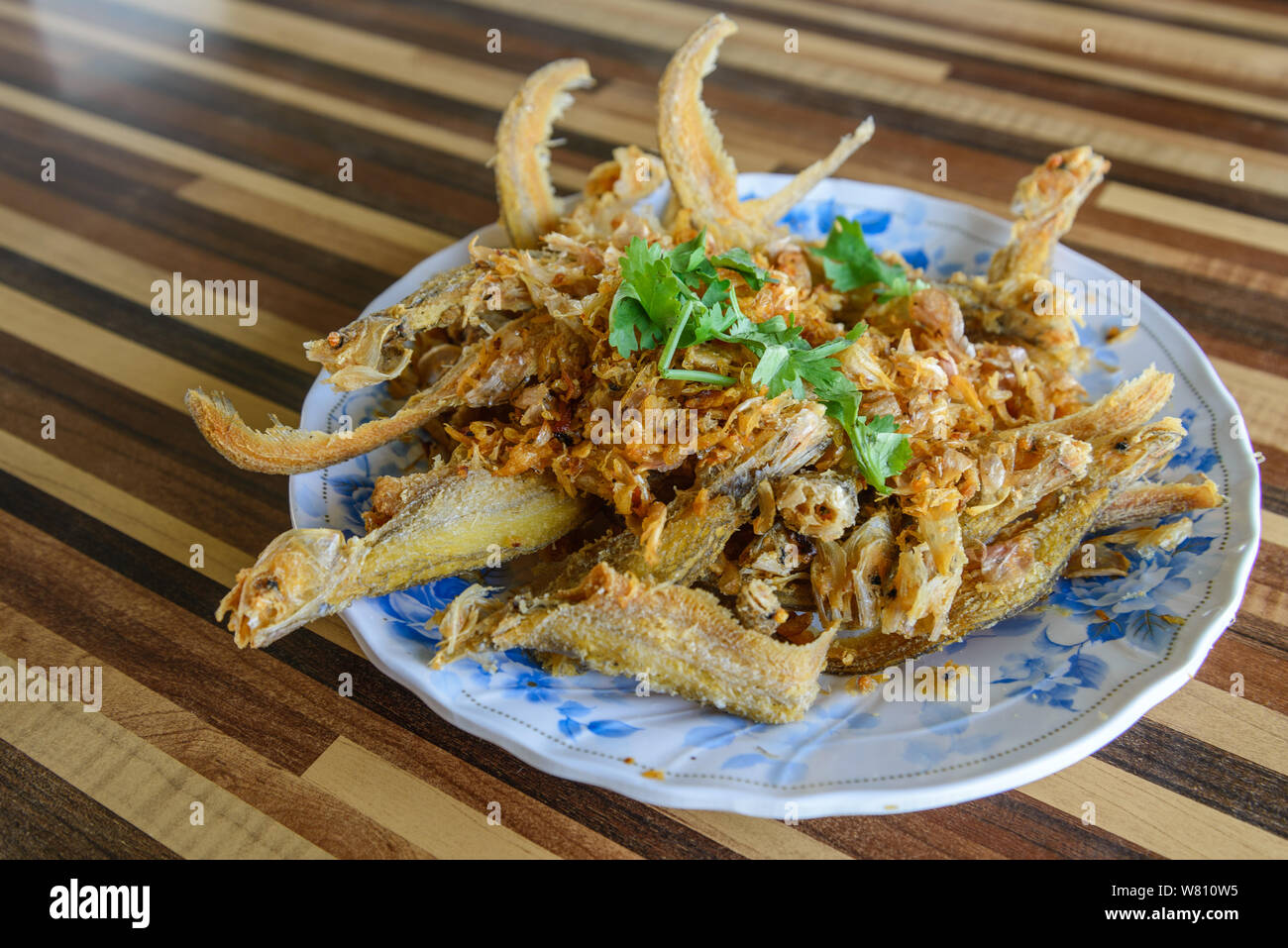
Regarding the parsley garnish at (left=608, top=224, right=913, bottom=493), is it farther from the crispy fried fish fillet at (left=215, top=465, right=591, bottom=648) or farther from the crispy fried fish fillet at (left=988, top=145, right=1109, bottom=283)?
the crispy fried fish fillet at (left=988, top=145, right=1109, bottom=283)

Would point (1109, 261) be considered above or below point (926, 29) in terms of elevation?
below

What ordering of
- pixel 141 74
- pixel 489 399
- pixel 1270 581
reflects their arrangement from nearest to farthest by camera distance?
pixel 489 399, pixel 1270 581, pixel 141 74

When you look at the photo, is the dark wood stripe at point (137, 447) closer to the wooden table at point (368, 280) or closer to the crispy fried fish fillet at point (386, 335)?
the wooden table at point (368, 280)

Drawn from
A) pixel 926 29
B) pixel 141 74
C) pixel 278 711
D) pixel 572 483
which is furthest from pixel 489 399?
pixel 926 29

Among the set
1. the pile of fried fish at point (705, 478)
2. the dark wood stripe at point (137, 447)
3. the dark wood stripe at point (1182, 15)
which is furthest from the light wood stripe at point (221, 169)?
the dark wood stripe at point (1182, 15)

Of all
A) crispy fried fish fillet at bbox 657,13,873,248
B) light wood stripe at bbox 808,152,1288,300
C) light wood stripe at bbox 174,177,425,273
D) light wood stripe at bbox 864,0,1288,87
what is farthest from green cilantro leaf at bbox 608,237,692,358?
light wood stripe at bbox 864,0,1288,87

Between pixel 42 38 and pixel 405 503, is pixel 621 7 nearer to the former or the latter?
pixel 42 38

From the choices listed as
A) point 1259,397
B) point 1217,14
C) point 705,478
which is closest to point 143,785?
point 705,478
